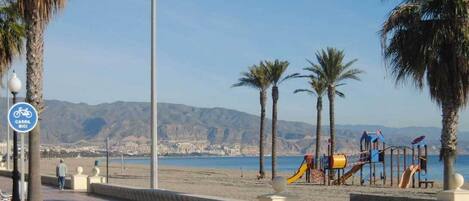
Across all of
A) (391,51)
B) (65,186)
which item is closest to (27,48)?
(391,51)

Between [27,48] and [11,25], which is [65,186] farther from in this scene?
[27,48]

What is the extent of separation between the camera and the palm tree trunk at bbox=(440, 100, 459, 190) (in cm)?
1512

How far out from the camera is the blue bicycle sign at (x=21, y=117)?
1413cm

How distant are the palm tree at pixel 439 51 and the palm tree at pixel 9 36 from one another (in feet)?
38.3

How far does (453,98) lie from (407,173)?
3008cm

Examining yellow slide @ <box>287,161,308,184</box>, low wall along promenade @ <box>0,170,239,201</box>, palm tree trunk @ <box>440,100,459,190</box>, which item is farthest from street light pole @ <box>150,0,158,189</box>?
yellow slide @ <box>287,161,308,184</box>

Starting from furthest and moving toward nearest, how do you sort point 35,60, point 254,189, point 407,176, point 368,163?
point 368,163 → point 407,176 → point 254,189 → point 35,60

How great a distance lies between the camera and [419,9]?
15.5m

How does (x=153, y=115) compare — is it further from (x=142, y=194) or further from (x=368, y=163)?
(x=368, y=163)

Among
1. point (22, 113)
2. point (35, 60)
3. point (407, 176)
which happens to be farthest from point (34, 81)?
point (407, 176)

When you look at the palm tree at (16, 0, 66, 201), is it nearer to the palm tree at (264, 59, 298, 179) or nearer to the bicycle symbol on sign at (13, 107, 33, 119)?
the bicycle symbol on sign at (13, 107, 33, 119)

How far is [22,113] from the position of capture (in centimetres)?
1429

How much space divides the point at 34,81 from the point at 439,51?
31.3 feet

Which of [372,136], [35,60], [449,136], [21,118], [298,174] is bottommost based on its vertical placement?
[298,174]
